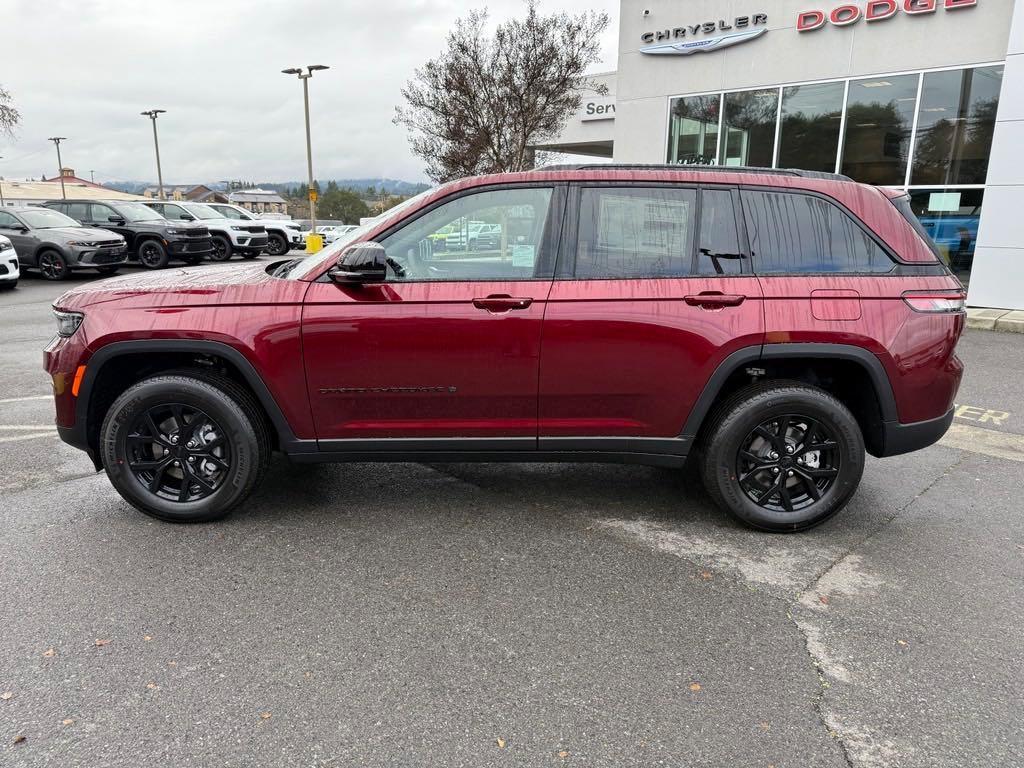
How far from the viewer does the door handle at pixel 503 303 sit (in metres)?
3.48

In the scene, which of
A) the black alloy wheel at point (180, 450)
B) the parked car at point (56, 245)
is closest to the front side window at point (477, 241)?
the black alloy wheel at point (180, 450)

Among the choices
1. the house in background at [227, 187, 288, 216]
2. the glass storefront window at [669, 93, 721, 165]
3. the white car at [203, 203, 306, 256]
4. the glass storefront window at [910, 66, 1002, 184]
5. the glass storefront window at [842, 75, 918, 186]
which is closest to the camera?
the glass storefront window at [910, 66, 1002, 184]

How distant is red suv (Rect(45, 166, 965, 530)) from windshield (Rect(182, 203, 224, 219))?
65.0 ft

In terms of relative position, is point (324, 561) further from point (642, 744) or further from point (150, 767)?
point (642, 744)

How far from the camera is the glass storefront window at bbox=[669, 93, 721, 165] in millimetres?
15047

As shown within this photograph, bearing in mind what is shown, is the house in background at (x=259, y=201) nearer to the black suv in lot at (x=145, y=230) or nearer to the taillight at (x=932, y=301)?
the black suv in lot at (x=145, y=230)

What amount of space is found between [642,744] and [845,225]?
103 inches

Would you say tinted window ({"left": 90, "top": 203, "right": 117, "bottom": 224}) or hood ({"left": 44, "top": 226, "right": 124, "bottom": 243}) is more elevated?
tinted window ({"left": 90, "top": 203, "right": 117, "bottom": 224})

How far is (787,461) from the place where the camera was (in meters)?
3.69

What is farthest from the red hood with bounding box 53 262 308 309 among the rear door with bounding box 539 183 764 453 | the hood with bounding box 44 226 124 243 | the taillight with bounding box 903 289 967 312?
the hood with bounding box 44 226 124 243

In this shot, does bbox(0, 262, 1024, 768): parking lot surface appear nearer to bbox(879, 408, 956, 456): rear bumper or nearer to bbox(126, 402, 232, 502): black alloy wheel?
bbox(126, 402, 232, 502): black alloy wheel

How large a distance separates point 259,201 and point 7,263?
11635cm

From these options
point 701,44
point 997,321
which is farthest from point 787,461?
point 701,44

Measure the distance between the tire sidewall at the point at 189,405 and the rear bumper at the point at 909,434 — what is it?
3.15 metres
